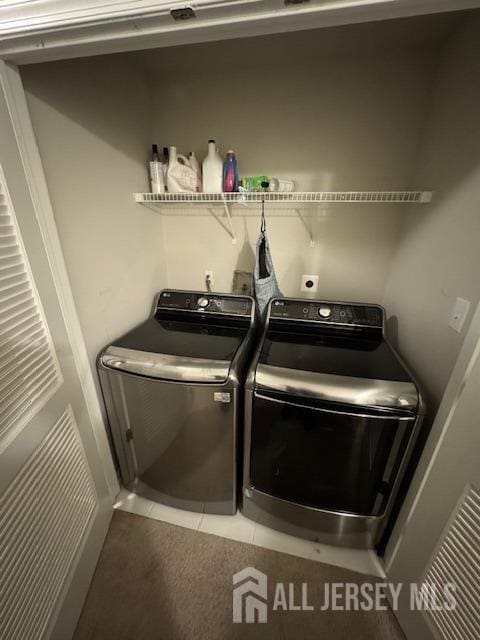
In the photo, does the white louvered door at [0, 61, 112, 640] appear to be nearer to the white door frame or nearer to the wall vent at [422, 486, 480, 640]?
the white door frame

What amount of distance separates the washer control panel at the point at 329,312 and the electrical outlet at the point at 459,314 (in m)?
0.43

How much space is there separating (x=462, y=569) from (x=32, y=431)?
141 cm

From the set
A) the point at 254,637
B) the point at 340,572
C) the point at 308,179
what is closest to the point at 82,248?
the point at 308,179

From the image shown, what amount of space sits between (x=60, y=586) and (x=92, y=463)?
400 mm

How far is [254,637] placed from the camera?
1014 mm

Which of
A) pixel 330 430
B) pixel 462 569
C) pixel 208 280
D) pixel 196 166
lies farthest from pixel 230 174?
pixel 462 569

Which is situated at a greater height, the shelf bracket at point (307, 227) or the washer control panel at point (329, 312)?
the shelf bracket at point (307, 227)

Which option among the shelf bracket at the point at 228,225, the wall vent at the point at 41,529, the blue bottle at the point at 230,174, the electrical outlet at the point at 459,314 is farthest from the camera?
the shelf bracket at the point at 228,225

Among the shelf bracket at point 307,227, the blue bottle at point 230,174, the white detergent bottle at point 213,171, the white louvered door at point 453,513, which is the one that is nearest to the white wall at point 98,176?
the white detergent bottle at point 213,171

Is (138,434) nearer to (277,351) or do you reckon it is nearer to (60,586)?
(60,586)

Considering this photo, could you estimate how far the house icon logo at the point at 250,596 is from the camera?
1068mm

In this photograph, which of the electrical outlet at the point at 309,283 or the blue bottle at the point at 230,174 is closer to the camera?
the blue bottle at the point at 230,174

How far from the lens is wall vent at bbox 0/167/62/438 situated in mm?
727

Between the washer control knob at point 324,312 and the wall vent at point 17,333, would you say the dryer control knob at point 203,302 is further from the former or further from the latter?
the wall vent at point 17,333
